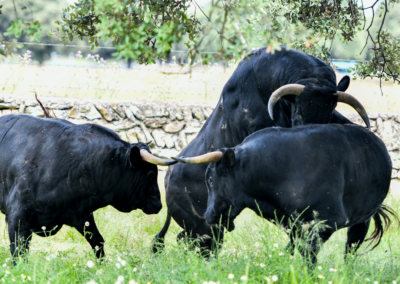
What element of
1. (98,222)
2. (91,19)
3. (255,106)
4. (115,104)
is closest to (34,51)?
(115,104)

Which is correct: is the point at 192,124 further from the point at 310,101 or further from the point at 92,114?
the point at 310,101

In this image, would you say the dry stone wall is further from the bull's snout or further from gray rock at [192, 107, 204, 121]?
the bull's snout

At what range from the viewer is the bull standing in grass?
3.19 metres

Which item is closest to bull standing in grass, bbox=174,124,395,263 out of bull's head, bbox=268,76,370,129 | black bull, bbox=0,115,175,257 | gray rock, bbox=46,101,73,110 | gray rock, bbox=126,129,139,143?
bull's head, bbox=268,76,370,129

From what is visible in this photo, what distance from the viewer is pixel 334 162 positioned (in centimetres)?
331

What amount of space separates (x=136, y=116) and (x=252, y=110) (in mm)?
5664

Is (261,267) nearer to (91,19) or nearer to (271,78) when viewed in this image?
(271,78)

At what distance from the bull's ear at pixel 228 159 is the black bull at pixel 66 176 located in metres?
0.62

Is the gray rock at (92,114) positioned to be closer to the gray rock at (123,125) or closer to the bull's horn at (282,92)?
the gray rock at (123,125)

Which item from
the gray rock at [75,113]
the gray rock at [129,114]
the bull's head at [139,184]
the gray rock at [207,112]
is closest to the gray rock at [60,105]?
the gray rock at [75,113]

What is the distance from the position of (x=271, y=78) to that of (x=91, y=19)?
2037mm

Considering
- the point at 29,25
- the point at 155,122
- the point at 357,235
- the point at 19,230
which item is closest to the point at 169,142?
the point at 155,122

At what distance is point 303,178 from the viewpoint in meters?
3.22

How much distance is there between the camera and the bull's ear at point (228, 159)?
3.35 m
